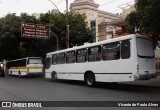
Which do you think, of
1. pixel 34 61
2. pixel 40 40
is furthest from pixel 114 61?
pixel 40 40

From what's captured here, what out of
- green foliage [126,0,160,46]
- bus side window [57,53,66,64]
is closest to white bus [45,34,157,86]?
green foliage [126,0,160,46]

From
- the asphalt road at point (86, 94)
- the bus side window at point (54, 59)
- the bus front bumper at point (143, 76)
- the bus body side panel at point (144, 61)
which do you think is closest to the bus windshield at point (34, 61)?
the bus side window at point (54, 59)

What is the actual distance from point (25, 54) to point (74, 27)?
819cm

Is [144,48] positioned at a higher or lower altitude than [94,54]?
higher

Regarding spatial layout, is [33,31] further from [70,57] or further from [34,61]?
[70,57]

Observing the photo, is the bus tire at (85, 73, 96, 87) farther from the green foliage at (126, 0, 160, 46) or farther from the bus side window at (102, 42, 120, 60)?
the green foliage at (126, 0, 160, 46)

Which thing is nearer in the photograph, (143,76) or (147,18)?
(143,76)

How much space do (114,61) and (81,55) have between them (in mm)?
3913

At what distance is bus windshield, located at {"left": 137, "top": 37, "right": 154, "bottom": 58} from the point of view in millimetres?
14727

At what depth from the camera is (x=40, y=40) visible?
35.9 metres

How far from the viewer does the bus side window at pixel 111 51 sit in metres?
15.4

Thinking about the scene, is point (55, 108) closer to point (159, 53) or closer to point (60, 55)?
point (60, 55)

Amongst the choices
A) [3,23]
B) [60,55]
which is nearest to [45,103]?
[60,55]

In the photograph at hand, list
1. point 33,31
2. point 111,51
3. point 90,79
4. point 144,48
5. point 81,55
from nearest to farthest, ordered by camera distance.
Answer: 1. point 144,48
2. point 111,51
3. point 90,79
4. point 81,55
5. point 33,31
